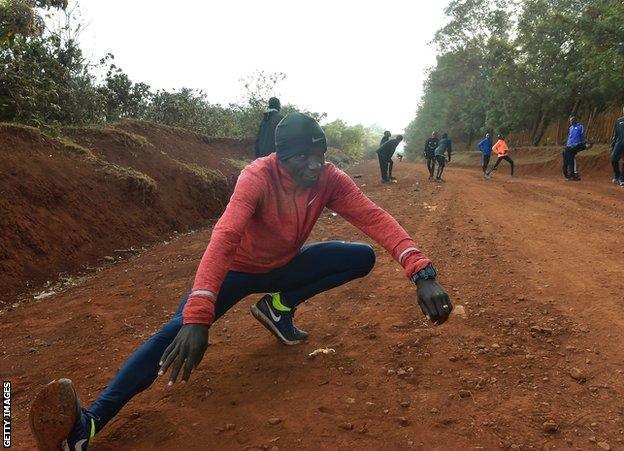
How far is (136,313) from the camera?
3.78 meters

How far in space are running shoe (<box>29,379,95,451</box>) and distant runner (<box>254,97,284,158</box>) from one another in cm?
495

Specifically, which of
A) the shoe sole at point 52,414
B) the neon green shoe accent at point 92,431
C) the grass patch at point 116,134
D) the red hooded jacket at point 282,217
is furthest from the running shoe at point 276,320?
the grass patch at point 116,134

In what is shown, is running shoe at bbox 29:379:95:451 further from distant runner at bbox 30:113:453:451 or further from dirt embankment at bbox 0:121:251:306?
dirt embankment at bbox 0:121:251:306

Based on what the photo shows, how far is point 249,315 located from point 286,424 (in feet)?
5.18

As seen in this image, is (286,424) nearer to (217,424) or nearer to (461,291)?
(217,424)

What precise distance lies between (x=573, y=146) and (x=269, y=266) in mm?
11727

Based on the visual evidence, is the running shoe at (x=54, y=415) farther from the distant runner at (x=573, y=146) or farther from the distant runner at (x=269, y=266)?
Result: the distant runner at (x=573, y=146)

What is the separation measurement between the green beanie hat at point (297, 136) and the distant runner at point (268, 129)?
3915 mm

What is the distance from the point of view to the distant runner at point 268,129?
20.9 feet

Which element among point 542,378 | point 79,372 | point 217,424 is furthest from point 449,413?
point 79,372

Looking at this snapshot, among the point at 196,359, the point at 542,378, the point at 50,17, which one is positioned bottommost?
the point at 542,378

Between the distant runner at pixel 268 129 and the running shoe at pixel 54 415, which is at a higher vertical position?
the distant runner at pixel 268 129

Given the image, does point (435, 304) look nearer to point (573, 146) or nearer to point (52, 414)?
point (52, 414)

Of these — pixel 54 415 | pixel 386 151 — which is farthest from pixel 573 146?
pixel 54 415
